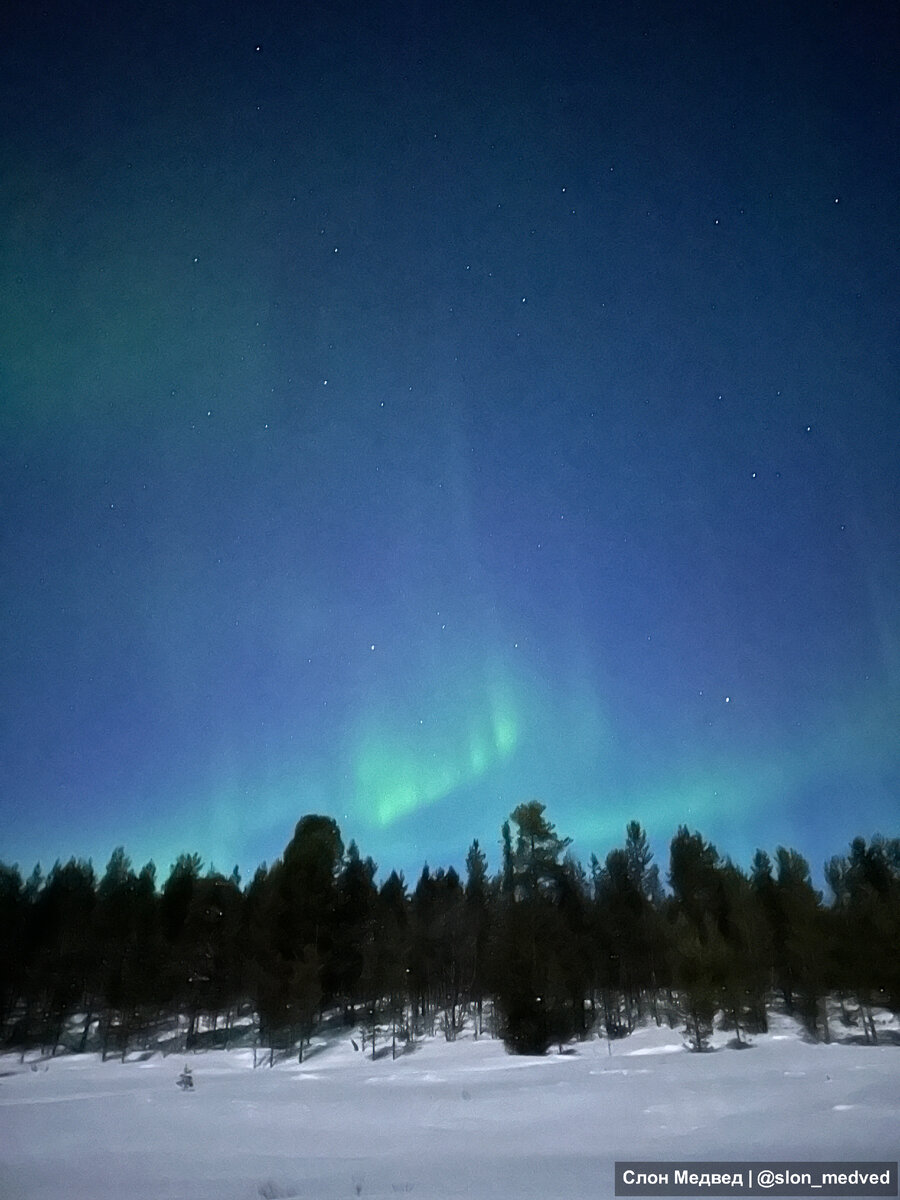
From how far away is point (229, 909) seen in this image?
9391 mm

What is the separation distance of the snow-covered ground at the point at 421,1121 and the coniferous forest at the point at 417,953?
1.04 meters

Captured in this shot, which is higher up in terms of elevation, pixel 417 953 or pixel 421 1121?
pixel 417 953

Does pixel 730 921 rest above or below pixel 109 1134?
above

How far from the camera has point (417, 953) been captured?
→ 33.8ft

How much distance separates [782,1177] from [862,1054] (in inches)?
143

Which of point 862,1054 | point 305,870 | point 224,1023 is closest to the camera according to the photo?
point 862,1054

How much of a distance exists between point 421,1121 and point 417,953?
4.97 metres

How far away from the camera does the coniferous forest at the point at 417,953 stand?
8641 millimetres

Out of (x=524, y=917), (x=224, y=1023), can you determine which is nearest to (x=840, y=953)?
(x=524, y=917)

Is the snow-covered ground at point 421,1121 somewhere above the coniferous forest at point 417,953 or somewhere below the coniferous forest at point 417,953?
below

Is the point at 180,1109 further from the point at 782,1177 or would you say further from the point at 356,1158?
the point at 782,1177

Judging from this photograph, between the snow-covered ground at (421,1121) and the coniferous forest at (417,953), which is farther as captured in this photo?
the coniferous forest at (417,953)

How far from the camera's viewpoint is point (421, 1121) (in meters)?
5.49

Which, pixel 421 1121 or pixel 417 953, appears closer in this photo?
pixel 421 1121
